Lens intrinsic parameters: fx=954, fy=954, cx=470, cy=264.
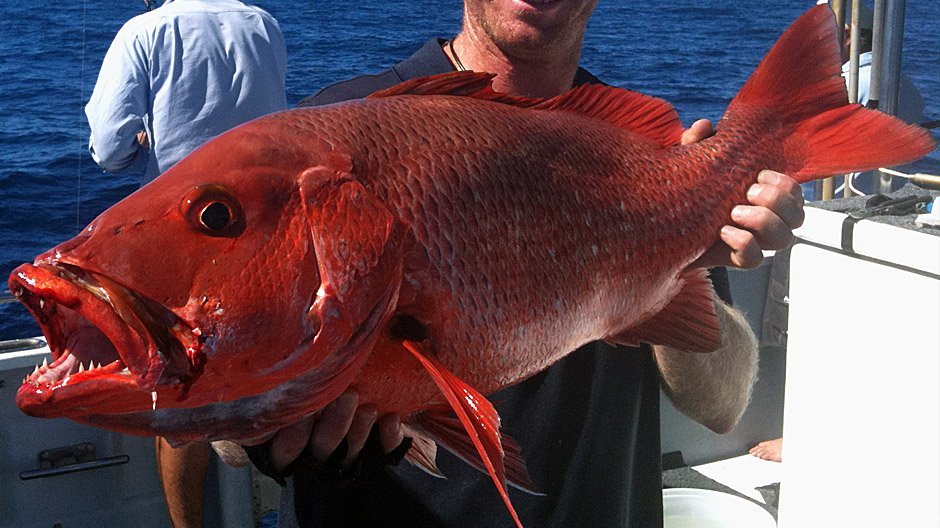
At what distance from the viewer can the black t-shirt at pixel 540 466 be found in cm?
185

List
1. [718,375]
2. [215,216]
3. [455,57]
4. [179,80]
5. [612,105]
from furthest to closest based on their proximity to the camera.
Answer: [179,80] < [718,375] < [455,57] < [612,105] < [215,216]

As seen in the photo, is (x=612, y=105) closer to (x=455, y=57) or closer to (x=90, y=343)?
(x=455, y=57)

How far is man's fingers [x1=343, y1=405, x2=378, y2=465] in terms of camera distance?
124 centimetres

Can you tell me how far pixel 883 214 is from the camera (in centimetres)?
265

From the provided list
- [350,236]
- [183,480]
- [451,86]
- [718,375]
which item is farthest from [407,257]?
[183,480]

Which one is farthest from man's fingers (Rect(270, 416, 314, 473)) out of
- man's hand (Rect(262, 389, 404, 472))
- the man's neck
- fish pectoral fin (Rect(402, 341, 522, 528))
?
the man's neck

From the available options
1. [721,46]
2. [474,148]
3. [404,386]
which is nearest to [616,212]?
[474,148]

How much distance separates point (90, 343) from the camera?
3.21 feet

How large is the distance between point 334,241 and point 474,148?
0.27 meters

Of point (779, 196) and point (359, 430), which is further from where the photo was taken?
point (779, 196)

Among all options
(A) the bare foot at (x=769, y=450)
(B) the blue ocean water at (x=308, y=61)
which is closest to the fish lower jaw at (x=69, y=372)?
(A) the bare foot at (x=769, y=450)

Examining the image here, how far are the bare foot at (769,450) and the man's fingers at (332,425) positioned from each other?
10.2 feet

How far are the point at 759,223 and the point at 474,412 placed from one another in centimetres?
66

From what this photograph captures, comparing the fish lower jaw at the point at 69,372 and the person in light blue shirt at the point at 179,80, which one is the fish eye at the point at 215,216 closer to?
the fish lower jaw at the point at 69,372
